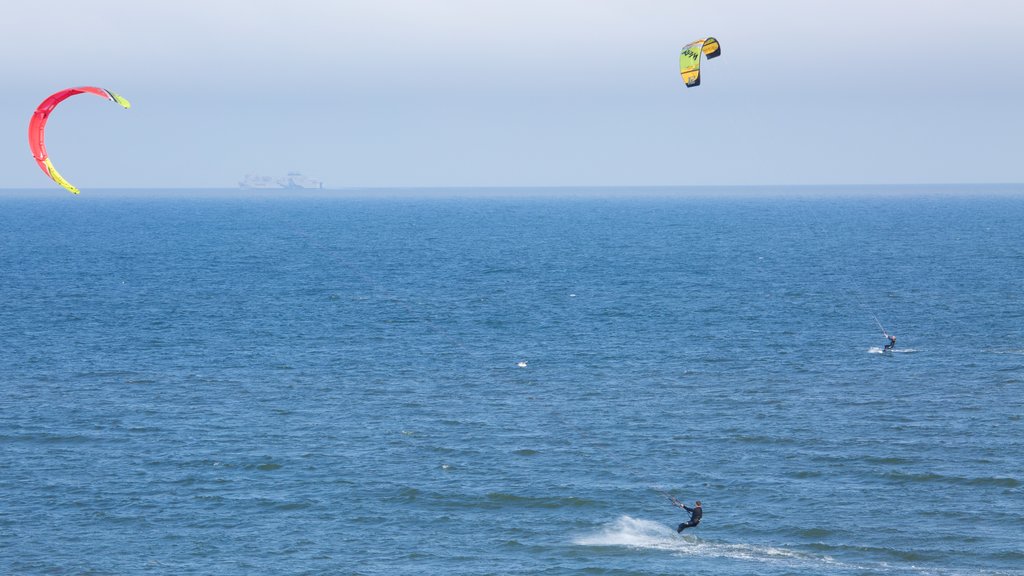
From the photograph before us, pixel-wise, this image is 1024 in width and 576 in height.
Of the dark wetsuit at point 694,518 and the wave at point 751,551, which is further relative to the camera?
the dark wetsuit at point 694,518

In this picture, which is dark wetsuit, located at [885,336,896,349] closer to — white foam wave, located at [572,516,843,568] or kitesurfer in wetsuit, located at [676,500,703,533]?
white foam wave, located at [572,516,843,568]

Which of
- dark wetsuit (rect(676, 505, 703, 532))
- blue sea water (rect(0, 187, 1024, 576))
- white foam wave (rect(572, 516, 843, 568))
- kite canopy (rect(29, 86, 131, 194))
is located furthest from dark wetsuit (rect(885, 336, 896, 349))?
kite canopy (rect(29, 86, 131, 194))

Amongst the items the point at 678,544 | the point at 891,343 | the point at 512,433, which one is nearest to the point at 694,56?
the point at 512,433

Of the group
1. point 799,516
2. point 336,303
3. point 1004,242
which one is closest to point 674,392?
point 799,516

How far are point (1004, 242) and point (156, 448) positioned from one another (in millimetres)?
158999

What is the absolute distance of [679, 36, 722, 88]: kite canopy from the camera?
6142 cm

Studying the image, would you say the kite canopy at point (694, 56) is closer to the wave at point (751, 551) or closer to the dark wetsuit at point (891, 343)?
the wave at point (751, 551)

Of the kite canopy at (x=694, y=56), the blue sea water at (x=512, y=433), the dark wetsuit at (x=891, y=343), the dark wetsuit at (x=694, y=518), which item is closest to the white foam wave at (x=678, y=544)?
the blue sea water at (x=512, y=433)

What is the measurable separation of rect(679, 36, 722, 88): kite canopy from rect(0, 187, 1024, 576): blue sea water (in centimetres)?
1963

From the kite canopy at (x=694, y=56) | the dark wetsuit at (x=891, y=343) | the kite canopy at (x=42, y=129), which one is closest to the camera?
the kite canopy at (x=42, y=129)

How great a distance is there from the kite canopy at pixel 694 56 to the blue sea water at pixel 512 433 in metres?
19.6

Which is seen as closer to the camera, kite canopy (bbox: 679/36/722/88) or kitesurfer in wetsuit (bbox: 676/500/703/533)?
kitesurfer in wetsuit (bbox: 676/500/703/533)

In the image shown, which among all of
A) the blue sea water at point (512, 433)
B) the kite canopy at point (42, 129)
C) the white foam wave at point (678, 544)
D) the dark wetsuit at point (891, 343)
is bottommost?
the white foam wave at point (678, 544)

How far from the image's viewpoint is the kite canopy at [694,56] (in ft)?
202
